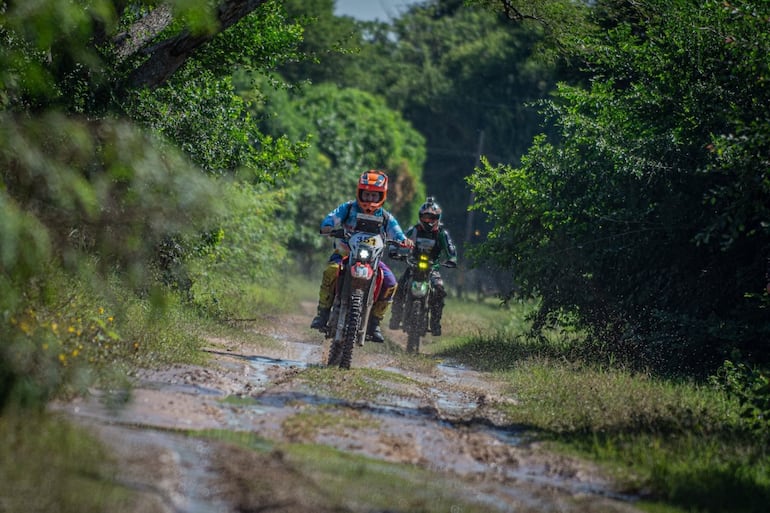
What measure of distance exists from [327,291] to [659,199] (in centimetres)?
471

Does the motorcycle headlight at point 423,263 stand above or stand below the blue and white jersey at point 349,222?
below

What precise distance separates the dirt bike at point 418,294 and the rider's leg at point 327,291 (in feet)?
13.1

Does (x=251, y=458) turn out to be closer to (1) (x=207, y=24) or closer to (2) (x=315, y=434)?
(2) (x=315, y=434)

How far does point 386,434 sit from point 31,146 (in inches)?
126

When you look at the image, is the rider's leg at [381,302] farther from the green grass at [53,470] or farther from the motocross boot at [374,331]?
the green grass at [53,470]

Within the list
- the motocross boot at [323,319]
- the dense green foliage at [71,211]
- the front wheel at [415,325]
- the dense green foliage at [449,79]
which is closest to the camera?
the dense green foliage at [71,211]

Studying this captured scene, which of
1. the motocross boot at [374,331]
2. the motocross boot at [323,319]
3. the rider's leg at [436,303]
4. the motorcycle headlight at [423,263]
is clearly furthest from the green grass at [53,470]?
the rider's leg at [436,303]

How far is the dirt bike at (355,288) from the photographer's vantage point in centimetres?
1232

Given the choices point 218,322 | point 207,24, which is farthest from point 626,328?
point 207,24

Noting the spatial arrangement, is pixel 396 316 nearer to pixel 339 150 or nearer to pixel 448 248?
pixel 448 248

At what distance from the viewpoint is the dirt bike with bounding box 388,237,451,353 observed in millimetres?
17062

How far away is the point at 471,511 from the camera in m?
5.90

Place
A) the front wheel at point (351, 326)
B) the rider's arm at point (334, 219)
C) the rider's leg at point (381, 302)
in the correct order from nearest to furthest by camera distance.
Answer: the front wheel at point (351, 326) → the rider's arm at point (334, 219) → the rider's leg at point (381, 302)

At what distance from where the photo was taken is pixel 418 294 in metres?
17.0
